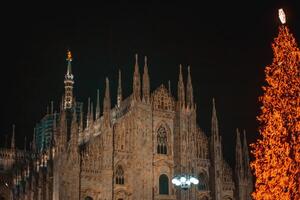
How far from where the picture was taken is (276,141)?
109ft

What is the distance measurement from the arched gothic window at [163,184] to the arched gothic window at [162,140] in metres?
2.84

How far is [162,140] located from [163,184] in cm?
505

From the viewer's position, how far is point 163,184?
55969mm

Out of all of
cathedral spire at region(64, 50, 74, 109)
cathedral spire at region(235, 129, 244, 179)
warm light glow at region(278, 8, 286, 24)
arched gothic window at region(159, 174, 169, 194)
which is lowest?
arched gothic window at region(159, 174, 169, 194)

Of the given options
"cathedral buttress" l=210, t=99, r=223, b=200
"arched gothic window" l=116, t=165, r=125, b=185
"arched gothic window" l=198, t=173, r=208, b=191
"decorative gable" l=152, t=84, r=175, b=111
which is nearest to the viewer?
"arched gothic window" l=116, t=165, r=125, b=185

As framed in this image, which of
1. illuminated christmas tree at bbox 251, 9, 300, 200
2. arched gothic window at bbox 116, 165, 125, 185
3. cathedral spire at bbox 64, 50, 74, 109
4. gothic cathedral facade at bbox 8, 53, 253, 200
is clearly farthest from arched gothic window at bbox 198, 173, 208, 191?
cathedral spire at bbox 64, 50, 74, 109

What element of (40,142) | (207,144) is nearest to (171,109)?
(207,144)

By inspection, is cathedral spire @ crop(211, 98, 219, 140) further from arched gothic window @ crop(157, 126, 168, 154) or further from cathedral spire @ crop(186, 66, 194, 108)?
arched gothic window @ crop(157, 126, 168, 154)

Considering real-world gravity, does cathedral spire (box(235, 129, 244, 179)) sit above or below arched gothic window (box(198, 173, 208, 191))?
above

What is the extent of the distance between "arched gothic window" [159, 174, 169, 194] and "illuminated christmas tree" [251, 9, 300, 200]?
22.8 m

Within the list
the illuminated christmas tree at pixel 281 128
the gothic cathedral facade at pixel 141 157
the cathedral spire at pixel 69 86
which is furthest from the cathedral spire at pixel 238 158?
the cathedral spire at pixel 69 86

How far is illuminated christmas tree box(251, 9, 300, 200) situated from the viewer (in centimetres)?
3231

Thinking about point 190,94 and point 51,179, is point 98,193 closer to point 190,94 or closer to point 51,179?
point 51,179

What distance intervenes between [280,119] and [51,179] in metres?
26.1
